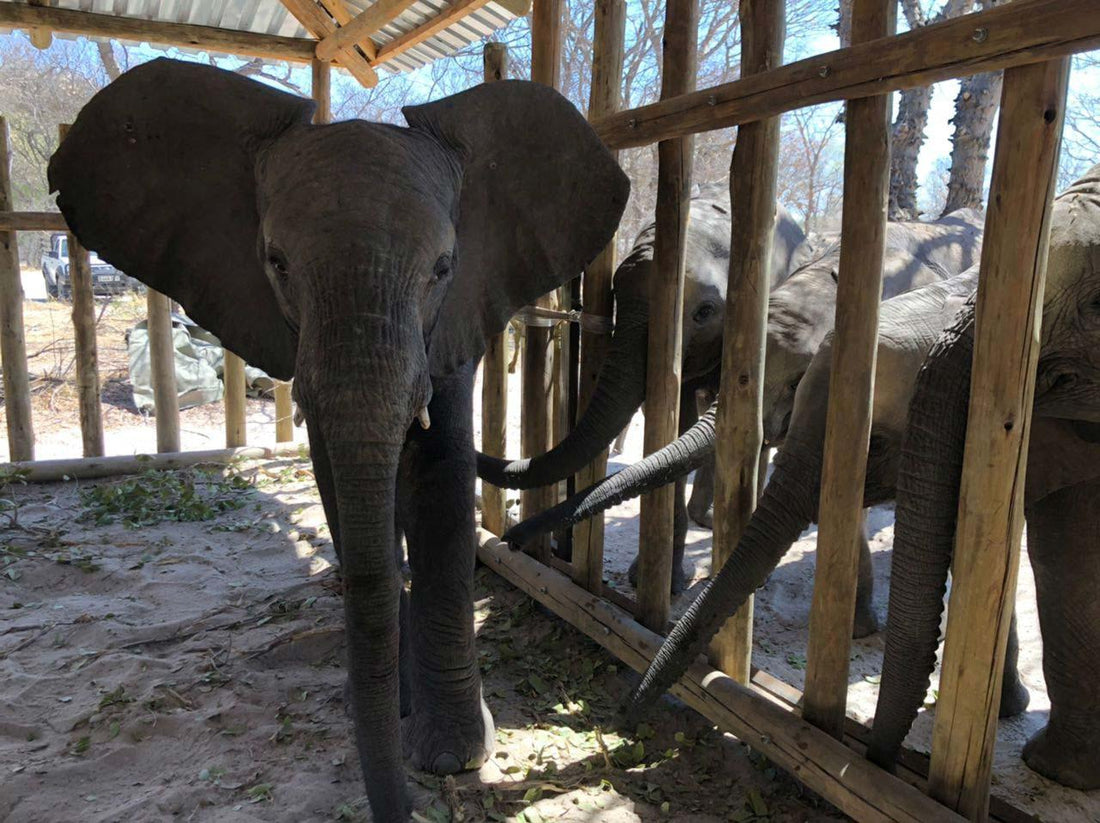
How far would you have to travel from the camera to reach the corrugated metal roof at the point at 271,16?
7.00 metres

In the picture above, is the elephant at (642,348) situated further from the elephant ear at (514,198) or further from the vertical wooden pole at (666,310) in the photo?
the elephant ear at (514,198)

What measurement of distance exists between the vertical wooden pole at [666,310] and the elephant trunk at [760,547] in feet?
2.62

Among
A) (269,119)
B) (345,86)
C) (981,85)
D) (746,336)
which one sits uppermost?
(345,86)

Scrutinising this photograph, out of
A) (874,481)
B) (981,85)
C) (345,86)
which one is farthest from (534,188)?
(345,86)

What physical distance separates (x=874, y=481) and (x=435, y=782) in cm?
183

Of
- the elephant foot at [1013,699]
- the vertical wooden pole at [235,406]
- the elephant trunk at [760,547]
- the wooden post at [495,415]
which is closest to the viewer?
the elephant trunk at [760,547]

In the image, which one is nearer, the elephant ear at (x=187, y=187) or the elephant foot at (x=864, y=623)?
the elephant ear at (x=187, y=187)

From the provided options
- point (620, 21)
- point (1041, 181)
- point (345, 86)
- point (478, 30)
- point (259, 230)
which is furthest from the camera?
point (345, 86)

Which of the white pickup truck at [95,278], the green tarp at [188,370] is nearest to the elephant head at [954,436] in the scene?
the green tarp at [188,370]

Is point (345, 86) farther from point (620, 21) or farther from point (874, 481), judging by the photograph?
point (874, 481)

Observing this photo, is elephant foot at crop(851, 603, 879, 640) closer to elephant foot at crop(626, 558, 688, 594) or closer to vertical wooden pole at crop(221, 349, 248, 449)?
elephant foot at crop(626, 558, 688, 594)

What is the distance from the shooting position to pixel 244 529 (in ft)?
18.8

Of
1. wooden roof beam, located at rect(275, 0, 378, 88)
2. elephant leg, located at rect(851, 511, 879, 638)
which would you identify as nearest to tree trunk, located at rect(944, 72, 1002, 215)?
elephant leg, located at rect(851, 511, 879, 638)

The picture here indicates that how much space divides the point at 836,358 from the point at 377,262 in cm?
136
